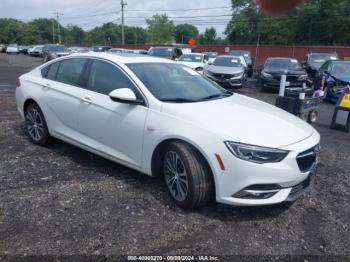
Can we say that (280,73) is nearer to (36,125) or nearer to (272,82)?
(272,82)

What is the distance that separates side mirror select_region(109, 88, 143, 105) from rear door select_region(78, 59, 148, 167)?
90 mm

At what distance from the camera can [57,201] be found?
11.9 ft

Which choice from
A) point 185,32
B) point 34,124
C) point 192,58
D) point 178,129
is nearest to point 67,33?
point 185,32

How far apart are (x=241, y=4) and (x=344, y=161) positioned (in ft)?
16.8

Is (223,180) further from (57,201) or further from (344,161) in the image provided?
(344,161)

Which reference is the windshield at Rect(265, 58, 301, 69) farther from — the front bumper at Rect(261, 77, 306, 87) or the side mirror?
the side mirror

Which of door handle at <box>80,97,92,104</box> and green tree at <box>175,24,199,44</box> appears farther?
green tree at <box>175,24,199,44</box>

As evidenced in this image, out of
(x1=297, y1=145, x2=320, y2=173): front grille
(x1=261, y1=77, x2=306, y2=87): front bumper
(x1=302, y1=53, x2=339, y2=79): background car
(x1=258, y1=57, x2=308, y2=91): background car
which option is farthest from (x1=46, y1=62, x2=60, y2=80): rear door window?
(x1=302, y1=53, x2=339, y2=79): background car

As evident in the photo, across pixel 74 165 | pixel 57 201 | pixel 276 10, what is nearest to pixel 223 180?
pixel 57 201

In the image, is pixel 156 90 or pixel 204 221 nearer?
pixel 204 221

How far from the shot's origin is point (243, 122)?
3434 mm

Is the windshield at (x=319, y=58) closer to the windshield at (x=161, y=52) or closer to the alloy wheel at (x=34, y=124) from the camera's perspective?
the windshield at (x=161, y=52)

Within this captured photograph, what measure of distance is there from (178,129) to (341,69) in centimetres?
1096

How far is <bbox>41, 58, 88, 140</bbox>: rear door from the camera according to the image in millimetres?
4570
